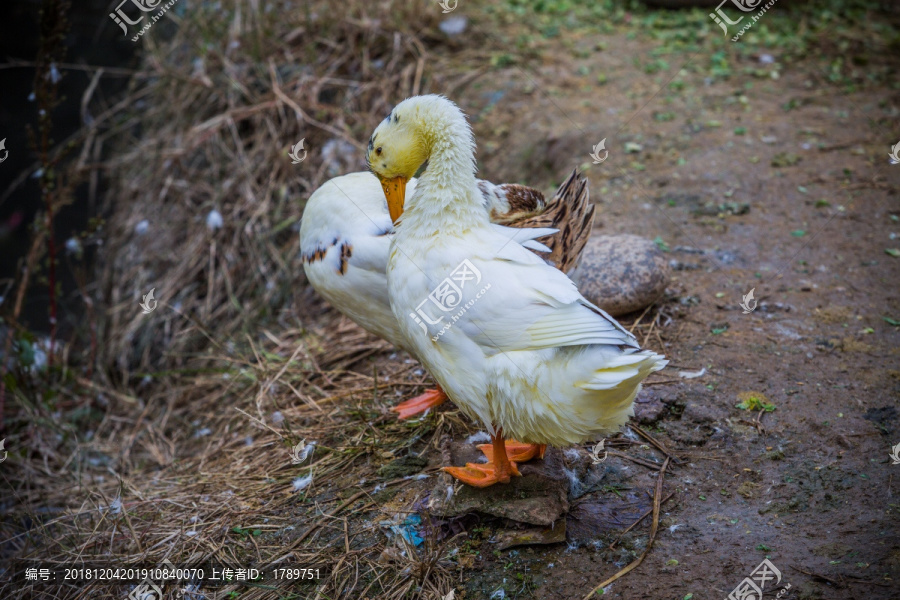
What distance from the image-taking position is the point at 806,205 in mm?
4445

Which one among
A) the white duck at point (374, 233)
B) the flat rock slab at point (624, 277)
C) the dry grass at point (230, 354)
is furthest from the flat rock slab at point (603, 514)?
the flat rock slab at point (624, 277)

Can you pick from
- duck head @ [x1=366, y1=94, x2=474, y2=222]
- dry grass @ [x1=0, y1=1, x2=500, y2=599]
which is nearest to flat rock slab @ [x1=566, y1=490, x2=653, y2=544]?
dry grass @ [x1=0, y1=1, x2=500, y2=599]

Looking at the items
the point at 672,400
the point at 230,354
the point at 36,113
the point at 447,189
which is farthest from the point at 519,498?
the point at 36,113

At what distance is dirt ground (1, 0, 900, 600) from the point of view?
2521mm

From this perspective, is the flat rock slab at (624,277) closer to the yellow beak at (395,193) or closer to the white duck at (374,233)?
the white duck at (374,233)

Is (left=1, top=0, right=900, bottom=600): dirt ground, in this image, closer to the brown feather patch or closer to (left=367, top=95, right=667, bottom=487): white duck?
(left=367, top=95, right=667, bottom=487): white duck

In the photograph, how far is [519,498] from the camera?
2.65 meters

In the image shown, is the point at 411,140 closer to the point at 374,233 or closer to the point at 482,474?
the point at 374,233

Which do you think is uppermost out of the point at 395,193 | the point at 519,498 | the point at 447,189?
the point at 447,189

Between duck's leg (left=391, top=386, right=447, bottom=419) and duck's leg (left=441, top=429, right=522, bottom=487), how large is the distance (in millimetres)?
600

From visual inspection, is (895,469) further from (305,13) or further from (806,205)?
(305,13)

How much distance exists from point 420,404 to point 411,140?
1.27m

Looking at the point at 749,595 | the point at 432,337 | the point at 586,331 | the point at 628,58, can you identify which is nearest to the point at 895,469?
the point at 749,595

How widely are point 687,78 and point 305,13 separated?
3.29 metres
